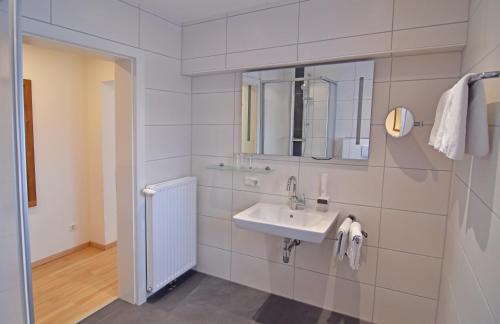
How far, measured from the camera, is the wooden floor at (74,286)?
91.1 inches

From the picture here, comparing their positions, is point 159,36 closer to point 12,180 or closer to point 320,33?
point 320,33

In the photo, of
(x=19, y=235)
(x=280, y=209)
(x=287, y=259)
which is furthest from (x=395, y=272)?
(x=19, y=235)

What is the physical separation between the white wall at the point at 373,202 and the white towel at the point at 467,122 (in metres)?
0.79

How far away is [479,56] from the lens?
1395mm

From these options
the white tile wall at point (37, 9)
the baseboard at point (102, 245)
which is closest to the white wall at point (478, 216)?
the white tile wall at point (37, 9)

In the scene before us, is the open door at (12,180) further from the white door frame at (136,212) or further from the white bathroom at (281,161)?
the white door frame at (136,212)

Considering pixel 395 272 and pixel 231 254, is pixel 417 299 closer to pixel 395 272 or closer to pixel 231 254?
pixel 395 272

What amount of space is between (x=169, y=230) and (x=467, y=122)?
217cm

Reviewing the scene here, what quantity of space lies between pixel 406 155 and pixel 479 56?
30.2 inches

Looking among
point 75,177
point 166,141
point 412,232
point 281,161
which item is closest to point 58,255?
point 75,177

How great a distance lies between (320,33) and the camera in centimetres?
210

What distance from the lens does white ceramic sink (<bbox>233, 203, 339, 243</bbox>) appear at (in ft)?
6.29

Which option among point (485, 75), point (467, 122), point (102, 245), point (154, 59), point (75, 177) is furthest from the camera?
point (102, 245)

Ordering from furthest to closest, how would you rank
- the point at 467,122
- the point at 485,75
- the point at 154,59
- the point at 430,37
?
1. the point at 154,59
2. the point at 430,37
3. the point at 467,122
4. the point at 485,75
